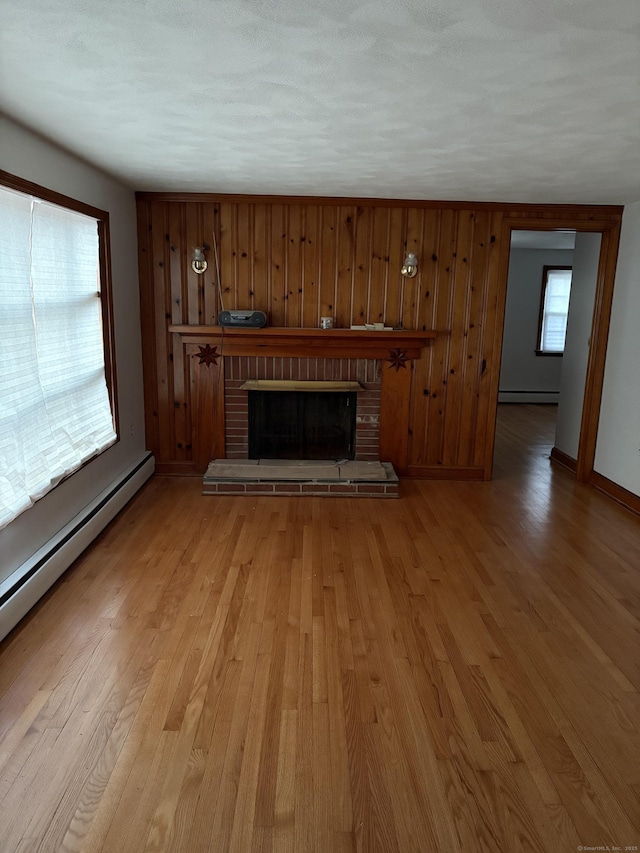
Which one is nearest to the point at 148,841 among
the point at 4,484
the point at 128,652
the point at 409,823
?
the point at 409,823

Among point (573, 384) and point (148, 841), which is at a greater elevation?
point (573, 384)

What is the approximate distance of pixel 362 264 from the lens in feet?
15.7

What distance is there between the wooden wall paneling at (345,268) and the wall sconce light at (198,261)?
110 centimetres

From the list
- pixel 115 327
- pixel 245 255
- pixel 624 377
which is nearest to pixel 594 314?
pixel 624 377

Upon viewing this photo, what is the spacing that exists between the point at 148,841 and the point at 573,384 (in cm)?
506

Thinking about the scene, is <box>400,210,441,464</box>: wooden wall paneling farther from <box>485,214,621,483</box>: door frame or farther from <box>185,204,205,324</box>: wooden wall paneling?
<box>185,204,205,324</box>: wooden wall paneling

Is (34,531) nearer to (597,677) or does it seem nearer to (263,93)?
(263,93)

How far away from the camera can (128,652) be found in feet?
8.20

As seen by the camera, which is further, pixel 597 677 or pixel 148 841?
pixel 597 677

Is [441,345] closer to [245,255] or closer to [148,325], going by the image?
[245,255]

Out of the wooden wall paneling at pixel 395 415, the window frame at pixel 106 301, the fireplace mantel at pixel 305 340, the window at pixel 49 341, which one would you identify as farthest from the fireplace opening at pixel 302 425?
the window at pixel 49 341

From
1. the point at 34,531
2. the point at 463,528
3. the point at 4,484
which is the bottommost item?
the point at 463,528

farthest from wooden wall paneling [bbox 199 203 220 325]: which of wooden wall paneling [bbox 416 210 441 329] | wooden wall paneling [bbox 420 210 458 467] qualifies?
wooden wall paneling [bbox 420 210 458 467]

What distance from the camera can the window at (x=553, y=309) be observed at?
879cm
